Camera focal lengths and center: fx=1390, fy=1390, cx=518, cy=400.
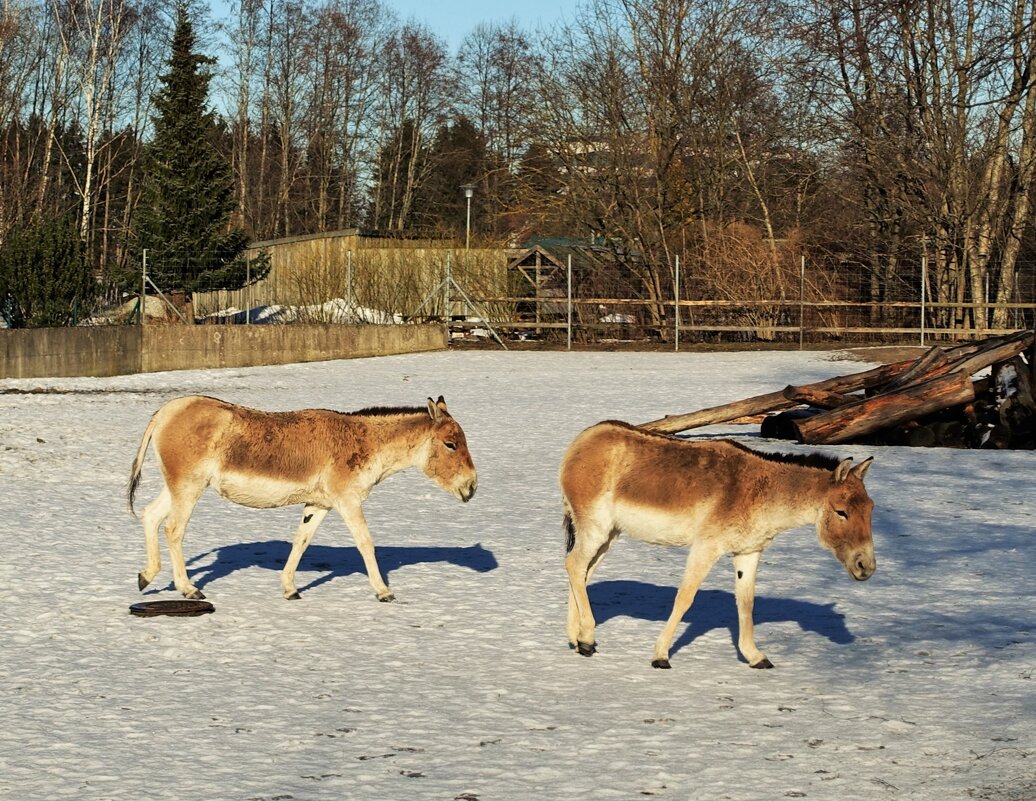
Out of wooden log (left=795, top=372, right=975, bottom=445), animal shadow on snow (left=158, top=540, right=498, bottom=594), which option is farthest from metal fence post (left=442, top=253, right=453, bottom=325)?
animal shadow on snow (left=158, top=540, right=498, bottom=594)

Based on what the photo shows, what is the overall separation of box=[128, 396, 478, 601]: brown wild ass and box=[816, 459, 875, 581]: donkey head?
2490mm

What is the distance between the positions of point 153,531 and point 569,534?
2.97 meters

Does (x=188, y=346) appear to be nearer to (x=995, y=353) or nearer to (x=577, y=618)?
(x=995, y=353)

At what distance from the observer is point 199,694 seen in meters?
6.84

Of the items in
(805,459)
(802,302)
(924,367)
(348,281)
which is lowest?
(805,459)

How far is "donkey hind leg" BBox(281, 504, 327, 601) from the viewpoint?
9.03 meters

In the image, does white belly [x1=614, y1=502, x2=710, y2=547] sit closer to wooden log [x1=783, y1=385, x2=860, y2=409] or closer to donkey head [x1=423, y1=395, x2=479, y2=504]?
donkey head [x1=423, y1=395, x2=479, y2=504]

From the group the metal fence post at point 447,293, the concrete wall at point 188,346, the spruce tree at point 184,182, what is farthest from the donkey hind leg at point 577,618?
the spruce tree at point 184,182

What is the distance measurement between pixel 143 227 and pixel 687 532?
4424 cm

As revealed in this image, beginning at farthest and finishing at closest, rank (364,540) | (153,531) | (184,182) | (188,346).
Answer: (184,182), (188,346), (153,531), (364,540)

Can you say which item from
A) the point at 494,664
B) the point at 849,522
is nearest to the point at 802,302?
the point at 849,522

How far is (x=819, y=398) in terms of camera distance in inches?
682

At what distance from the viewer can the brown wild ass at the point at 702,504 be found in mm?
7320

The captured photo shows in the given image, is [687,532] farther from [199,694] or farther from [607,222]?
[607,222]
